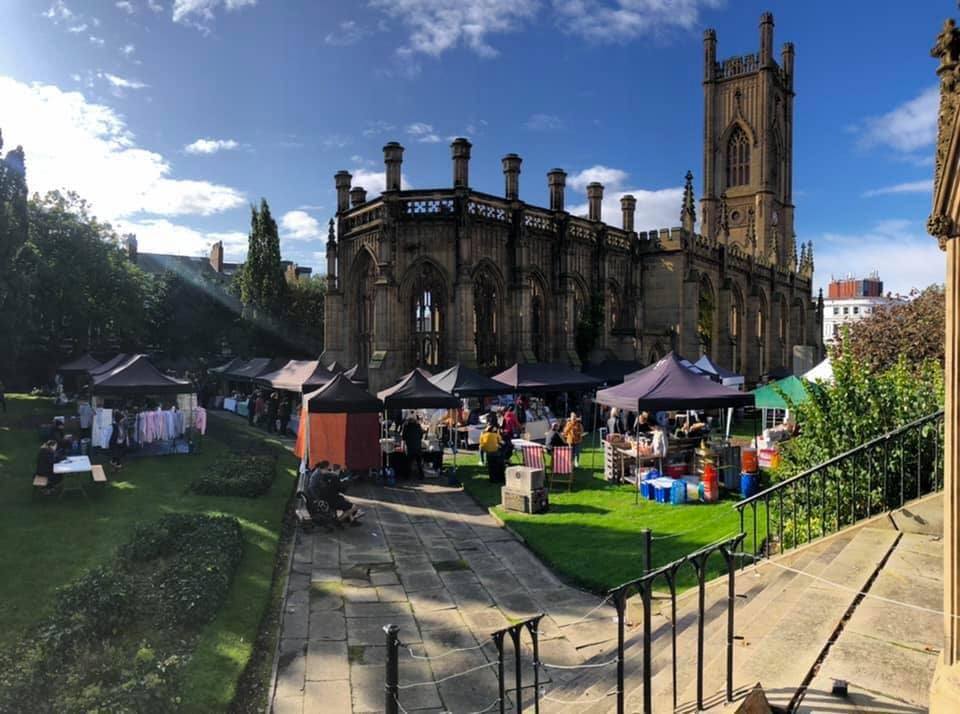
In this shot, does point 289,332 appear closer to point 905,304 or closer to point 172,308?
point 172,308

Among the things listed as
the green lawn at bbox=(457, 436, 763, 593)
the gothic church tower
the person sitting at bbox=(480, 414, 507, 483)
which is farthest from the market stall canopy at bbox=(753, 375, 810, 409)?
the gothic church tower

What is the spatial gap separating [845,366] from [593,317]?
20.3 metres

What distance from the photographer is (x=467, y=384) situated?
18.8 metres

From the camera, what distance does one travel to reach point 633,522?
1074 centimetres

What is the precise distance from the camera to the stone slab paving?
19.0 feet

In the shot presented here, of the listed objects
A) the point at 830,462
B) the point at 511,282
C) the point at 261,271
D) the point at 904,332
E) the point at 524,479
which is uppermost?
the point at 261,271

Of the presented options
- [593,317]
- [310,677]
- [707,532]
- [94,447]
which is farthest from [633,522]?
[593,317]

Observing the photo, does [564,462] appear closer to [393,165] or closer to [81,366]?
[393,165]

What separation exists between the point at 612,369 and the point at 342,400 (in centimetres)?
1582

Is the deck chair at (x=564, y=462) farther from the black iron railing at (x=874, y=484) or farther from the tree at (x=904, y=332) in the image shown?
the tree at (x=904, y=332)

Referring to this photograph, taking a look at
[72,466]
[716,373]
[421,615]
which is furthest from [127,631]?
[716,373]

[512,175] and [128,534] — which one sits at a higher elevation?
[512,175]

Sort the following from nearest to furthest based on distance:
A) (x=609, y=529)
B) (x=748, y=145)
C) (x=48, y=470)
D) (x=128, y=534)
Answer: (x=128, y=534) → (x=609, y=529) → (x=48, y=470) → (x=748, y=145)

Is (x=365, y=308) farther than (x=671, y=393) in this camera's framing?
Yes
